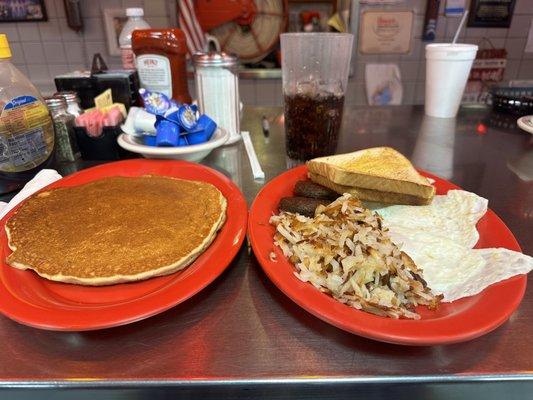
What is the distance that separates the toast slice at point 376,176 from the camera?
80 centimetres

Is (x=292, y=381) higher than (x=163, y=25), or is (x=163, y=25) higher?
(x=163, y=25)

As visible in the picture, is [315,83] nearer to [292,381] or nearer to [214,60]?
[214,60]

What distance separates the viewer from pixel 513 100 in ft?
5.25

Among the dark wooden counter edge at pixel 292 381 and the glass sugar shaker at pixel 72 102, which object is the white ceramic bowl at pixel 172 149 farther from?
the dark wooden counter edge at pixel 292 381

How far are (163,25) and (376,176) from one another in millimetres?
2412

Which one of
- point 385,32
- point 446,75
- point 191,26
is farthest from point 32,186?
point 385,32

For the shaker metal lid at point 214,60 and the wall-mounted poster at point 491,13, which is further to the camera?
the wall-mounted poster at point 491,13

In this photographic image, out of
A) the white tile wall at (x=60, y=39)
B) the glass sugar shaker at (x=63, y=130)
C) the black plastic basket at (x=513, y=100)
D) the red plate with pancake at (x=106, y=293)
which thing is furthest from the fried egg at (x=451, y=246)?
the white tile wall at (x=60, y=39)

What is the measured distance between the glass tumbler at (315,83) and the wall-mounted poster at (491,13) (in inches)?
89.3

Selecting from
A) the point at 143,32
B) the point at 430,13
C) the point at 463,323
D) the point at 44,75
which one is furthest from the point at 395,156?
the point at 44,75

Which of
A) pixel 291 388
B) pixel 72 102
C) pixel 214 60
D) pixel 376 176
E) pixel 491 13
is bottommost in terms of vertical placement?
pixel 291 388

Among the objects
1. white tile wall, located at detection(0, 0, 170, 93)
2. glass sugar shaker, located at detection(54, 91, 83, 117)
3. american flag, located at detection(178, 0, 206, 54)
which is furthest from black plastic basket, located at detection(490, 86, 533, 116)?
white tile wall, located at detection(0, 0, 170, 93)

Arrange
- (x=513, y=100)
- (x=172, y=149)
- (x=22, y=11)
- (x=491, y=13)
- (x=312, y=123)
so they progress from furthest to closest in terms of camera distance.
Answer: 1. (x=491, y=13)
2. (x=22, y=11)
3. (x=513, y=100)
4. (x=312, y=123)
5. (x=172, y=149)

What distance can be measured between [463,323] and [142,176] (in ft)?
2.50
